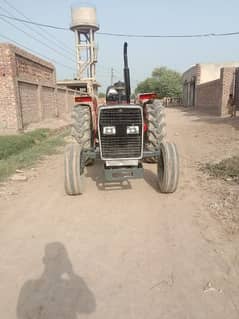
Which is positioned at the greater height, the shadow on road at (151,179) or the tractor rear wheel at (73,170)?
the tractor rear wheel at (73,170)

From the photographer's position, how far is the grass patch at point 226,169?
541cm

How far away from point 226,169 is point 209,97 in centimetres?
1839

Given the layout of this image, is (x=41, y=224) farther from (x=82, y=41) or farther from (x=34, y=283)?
(x=82, y=41)

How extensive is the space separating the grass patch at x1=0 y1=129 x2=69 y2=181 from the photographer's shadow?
3.71 m

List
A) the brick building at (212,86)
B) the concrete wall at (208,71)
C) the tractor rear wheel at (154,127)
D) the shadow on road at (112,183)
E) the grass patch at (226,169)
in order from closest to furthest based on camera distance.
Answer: the tractor rear wheel at (154,127), the shadow on road at (112,183), the grass patch at (226,169), the brick building at (212,86), the concrete wall at (208,71)

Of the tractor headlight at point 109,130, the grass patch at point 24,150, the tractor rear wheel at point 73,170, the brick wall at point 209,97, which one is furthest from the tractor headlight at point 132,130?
the brick wall at point 209,97

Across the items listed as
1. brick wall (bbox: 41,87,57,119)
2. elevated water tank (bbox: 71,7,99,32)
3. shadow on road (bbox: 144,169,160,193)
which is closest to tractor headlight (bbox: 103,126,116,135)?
shadow on road (bbox: 144,169,160,193)

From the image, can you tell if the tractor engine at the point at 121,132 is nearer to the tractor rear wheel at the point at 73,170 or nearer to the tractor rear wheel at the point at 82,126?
the tractor rear wheel at the point at 73,170

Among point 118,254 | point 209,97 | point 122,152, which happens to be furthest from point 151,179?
point 209,97

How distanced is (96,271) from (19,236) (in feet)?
4.40

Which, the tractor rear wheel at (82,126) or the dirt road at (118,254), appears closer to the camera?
the dirt road at (118,254)

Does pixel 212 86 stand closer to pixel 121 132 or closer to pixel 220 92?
pixel 220 92

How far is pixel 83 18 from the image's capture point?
38.6 meters

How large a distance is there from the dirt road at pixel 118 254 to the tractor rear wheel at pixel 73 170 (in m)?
0.21
